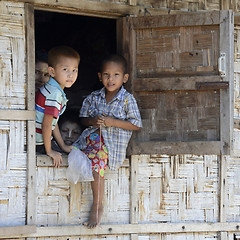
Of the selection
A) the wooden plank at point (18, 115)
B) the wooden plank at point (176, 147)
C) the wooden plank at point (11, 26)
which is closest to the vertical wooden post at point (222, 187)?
the wooden plank at point (176, 147)

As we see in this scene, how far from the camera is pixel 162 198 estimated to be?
4.45 metres

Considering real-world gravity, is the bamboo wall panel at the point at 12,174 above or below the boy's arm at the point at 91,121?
below

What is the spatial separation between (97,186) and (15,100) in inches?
39.6

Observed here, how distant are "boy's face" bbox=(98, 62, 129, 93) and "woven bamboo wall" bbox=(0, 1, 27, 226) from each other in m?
0.72

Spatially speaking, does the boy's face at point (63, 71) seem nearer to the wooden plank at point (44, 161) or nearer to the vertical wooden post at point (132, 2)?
the wooden plank at point (44, 161)

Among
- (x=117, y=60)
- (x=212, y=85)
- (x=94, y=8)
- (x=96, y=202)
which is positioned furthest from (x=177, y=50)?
(x=96, y=202)

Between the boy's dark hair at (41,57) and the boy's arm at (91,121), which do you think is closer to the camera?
the boy's arm at (91,121)

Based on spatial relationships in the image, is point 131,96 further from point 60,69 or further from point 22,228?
point 22,228

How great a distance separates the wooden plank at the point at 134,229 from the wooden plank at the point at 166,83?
4.11 ft

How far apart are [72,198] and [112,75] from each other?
1.14m

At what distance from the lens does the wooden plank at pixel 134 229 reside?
414cm

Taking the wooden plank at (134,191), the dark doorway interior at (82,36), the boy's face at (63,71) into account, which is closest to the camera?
the boy's face at (63,71)

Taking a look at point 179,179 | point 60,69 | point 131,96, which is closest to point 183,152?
point 179,179

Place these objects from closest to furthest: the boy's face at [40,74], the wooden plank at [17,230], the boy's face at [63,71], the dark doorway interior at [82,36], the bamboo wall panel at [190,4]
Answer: the wooden plank at [17,230] → the boy's face at [63,71] → the bamboo wall panel at [190,4] → the boy's face at [40,74] → the dark doorway interior at [82,36]
